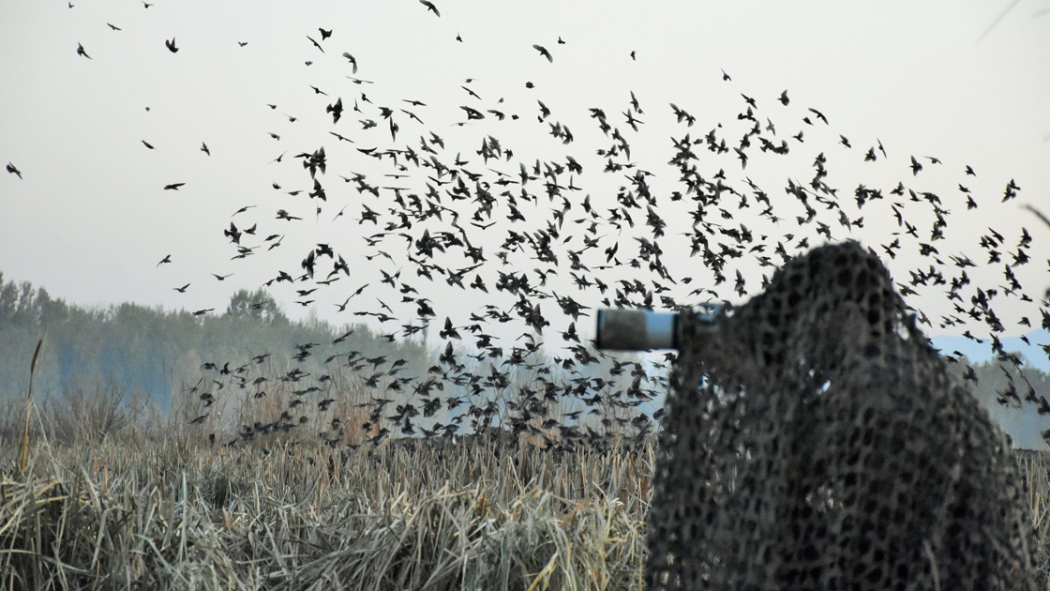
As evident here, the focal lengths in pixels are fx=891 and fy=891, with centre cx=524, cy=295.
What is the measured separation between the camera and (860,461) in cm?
129

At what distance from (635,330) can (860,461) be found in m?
0.43

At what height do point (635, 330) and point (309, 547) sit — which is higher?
point (635, 330)

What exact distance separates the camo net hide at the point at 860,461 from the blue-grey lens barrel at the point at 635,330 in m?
0.18

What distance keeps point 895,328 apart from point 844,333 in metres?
0.09

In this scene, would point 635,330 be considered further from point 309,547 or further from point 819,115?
point 819,115

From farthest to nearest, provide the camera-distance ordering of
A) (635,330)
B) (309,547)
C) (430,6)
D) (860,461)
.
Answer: (430,6), (309,547), (635,330), (860,461)

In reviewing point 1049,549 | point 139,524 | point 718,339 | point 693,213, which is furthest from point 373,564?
point 693,213

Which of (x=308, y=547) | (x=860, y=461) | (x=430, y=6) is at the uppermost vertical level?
(x=430, y=6)

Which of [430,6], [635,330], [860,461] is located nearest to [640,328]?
[635,330]

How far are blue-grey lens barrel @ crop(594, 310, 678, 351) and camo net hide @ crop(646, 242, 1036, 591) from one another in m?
0.18

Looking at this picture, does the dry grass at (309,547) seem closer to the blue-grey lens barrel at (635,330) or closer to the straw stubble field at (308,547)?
the straw stubble field at (308,547)

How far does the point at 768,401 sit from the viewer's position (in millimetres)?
1396

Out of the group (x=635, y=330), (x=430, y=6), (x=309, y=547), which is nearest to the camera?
(x=635, y=330)

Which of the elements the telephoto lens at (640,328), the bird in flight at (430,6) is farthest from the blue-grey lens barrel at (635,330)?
the bird in flight at (430,6)
